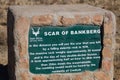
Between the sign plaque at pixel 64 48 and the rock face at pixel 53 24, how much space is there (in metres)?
0.07

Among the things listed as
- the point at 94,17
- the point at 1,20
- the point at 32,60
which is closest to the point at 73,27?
the point at 94,17

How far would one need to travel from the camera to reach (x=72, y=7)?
259 inches

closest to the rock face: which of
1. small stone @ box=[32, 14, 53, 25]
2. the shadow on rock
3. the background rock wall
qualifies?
small stone @ box=[32, 14, 53, 25]

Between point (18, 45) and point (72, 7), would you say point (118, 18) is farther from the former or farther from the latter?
point (18, 45)

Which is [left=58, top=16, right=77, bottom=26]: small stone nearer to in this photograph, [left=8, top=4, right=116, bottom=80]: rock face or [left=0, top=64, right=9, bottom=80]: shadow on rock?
[left=8, top=4, right=116, bottom=80]: rock face

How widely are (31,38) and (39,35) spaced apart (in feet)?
0.36

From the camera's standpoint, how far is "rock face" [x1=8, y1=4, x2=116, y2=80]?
228 inches

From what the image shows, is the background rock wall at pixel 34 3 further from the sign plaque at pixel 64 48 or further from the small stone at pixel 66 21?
the small stone at pixel 66 21

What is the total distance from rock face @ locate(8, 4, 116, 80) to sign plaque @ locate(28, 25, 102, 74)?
0.07 m

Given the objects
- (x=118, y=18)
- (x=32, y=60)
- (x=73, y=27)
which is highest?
(x=73, y=27)

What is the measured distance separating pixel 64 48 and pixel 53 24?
1.18 feet

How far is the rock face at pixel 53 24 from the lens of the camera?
5785 mm

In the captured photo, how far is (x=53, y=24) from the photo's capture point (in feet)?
19.2

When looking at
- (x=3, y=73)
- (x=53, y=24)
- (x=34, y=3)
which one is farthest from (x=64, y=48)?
(x=34, y=3)
